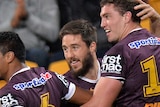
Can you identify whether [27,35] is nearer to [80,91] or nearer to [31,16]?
[31,16]

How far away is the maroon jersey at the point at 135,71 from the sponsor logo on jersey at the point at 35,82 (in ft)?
1.67

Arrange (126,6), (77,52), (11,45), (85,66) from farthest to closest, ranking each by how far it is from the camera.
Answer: (77,52) → (85,66) → (11,45) → (126,6)

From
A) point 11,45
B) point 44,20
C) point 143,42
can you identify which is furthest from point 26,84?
point 44,20

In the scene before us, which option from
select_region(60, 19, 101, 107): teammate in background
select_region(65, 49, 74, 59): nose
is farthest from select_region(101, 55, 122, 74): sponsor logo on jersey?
select_region(65, 49, 74, 59): nose

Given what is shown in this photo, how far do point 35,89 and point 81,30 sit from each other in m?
1.17

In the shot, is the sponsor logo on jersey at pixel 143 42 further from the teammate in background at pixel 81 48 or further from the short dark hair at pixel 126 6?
the teammate in background at pixel 81 48

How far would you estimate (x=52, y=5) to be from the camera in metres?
7.33

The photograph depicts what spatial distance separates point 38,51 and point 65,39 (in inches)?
60.1

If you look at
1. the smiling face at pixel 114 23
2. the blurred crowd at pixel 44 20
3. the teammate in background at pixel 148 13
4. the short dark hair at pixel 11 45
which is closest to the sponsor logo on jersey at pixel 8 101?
the short dark hair at pixel 11 45

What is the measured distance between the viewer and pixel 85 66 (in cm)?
541

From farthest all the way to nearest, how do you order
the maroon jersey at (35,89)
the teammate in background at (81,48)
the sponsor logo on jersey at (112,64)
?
the teammate in background at (81,48), the maroon jersey at (35,89), the sponsor logo on jersey at (112,64)

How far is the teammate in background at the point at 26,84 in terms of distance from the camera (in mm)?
4445

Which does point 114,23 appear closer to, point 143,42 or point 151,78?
point 143,42

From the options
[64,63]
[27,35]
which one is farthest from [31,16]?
[64,63]
